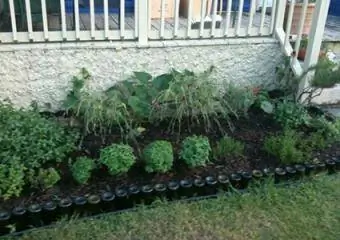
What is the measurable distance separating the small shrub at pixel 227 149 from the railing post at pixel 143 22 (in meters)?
1.25

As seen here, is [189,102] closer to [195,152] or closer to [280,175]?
[195,152]

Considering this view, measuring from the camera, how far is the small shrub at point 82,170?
2.59 m

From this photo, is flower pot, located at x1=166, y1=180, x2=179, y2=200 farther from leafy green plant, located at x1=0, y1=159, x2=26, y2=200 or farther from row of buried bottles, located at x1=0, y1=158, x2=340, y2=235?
leafy green plant, located at x1=0, y1=159, x2=26, y2=200

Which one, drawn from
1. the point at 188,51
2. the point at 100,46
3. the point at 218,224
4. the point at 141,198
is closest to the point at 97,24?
the point at 100,46

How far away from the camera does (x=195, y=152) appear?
9.21ft

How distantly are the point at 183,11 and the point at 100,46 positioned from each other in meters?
2.21

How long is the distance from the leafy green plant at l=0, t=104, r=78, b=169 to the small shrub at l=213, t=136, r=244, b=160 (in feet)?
3.78

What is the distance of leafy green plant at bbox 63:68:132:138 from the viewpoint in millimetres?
3057

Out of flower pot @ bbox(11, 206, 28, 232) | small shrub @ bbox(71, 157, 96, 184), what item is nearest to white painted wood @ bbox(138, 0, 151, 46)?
small shrub @ bbox(71, 157, 96, 184)

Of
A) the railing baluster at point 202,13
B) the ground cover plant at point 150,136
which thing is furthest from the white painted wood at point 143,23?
the railing baluster at point 202,13

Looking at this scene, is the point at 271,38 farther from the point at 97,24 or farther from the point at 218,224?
the point at 218,224

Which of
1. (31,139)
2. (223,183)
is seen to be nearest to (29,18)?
(31,139)

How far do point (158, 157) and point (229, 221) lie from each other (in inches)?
26.2

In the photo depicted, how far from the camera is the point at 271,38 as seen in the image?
12.9 ft
